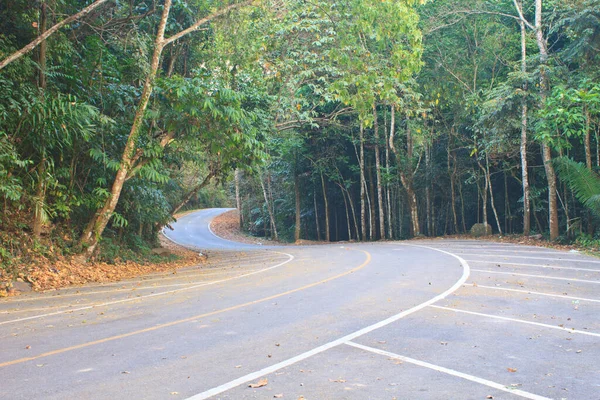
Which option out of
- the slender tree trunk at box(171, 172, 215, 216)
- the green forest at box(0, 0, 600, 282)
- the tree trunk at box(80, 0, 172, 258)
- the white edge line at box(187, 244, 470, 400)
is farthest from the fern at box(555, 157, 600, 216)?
the tree trunk at box(80, 0, 172, 258)

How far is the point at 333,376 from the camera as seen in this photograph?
4.96 m

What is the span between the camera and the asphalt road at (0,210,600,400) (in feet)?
15.5

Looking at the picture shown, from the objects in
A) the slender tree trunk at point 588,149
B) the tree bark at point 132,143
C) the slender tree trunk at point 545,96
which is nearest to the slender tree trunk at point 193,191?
the tree bark at point 132,143

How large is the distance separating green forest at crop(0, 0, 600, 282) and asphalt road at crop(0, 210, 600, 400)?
366 centimetres

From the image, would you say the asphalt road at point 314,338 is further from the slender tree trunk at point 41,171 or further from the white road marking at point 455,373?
the slender tree trunk at point 41,171

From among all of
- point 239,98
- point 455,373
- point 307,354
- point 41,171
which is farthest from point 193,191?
point 455,373

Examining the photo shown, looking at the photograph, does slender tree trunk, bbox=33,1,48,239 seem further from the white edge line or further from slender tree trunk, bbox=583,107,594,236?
slender tree trunk, bbox=583,107,594,236

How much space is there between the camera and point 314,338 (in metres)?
6.37

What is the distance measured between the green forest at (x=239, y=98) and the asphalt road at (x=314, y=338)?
3.66 meters

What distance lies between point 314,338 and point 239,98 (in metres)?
8.90

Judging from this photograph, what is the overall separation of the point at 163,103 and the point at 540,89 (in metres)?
14.7

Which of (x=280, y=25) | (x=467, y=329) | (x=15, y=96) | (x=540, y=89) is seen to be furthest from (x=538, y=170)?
(x=15, y=96)

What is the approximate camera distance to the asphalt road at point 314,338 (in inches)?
186

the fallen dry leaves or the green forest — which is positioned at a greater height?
the green forest
